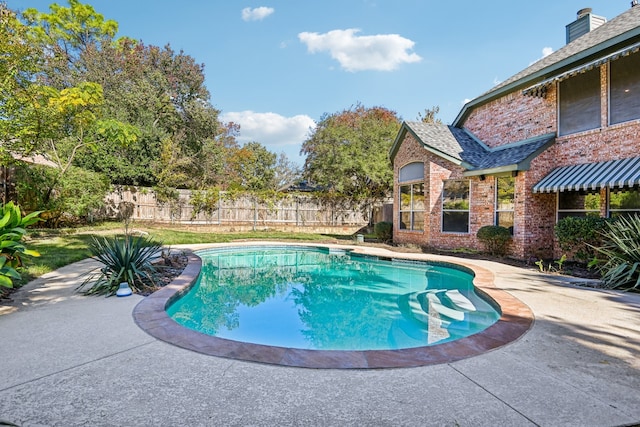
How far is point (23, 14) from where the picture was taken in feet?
81.5

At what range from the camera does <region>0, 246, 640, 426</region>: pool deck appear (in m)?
2.31

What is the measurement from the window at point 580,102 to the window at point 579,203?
1.85m

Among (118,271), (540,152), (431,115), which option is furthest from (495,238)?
(431,115)

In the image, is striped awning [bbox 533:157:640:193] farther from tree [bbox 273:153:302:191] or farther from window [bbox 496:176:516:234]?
tree [bbox 273:153:302:191]

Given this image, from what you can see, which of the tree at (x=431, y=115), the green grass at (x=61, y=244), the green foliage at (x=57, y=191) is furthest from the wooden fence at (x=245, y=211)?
the tree at (x=431, y=115)

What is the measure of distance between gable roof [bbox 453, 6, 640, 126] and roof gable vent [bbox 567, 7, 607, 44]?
1.94 metres

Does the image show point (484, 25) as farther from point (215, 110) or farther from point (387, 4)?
point (215, 110)

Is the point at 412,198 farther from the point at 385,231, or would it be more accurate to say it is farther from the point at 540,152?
the point at 540,152

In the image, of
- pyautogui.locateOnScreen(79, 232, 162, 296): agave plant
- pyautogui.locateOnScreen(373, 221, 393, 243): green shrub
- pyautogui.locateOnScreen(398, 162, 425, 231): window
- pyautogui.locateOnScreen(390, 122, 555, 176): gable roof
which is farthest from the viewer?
pyautogui.locateOnScreen(373, 221, 393, 243): green shrub

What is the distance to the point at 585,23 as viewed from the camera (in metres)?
12.8

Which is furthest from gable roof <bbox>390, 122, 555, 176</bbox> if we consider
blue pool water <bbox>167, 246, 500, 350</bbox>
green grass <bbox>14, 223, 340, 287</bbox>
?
green grass <bbox>14, 223, 340, 287</bbox>

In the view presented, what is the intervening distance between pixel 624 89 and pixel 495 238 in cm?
510

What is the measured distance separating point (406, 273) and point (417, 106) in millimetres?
22800

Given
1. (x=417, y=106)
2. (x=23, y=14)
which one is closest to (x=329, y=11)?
(x=417, y=106)
